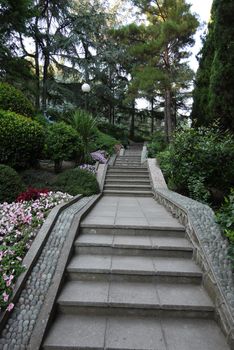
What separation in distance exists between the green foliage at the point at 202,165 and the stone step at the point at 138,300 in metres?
3.22

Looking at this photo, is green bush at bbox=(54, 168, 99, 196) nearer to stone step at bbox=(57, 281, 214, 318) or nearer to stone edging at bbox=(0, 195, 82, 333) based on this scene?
stone edging at bbox=(0, 195, 82, 333)

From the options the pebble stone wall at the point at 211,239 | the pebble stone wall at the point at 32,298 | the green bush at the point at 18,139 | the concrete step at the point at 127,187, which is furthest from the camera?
the concrete step at the point at 127,187

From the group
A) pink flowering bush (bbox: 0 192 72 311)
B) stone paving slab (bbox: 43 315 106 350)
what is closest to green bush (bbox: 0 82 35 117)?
pink flowering bush (bbox: 0 192 72 311)

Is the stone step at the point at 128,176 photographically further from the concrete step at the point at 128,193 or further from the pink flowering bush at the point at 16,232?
the pink flowering bush at the point at 16,232

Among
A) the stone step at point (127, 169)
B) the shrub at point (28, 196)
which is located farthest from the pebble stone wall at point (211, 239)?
the stone step at point (127, 169)

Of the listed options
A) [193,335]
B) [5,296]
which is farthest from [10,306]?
[193,335]

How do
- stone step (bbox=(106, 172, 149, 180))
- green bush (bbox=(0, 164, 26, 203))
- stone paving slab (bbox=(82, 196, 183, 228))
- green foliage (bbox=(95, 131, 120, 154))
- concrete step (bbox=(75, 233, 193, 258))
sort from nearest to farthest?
concrete step (bbox=(75, 233, 193, 258))
stone paving slab (bbox=(82, 196, 183, 228))
green bush (bbox=(0, 164, 26, 203))
stone step (bbox=(106, 172, 149, 180))
green foliage (bbox=(95, 131, 120, 154))

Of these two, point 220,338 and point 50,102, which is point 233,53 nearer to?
point 220,338

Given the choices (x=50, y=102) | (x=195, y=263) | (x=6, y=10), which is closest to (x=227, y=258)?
(x=195, y=263)

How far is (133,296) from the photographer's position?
2.55 m

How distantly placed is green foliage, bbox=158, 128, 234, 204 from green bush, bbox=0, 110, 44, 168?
3254 millimetres

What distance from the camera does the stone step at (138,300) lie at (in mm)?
2420

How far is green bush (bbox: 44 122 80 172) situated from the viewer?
273 inches

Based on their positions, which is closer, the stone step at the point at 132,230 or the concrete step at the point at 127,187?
the stone step at the point at 132,230
